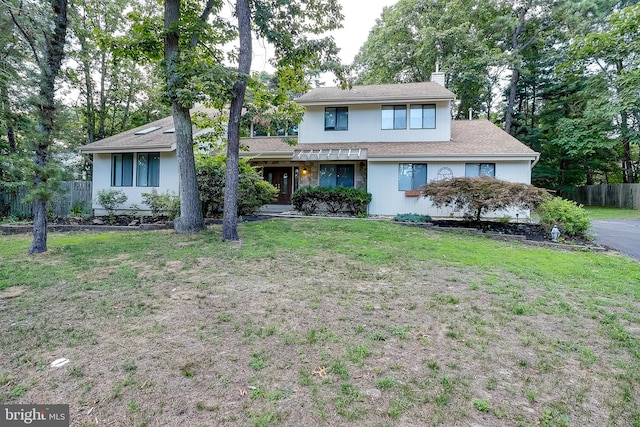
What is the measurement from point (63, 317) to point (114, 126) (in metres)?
22.0

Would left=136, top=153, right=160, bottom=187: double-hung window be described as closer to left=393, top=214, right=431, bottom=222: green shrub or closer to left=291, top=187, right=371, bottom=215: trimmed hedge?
left=291, top=187, right=371, bottom=215: trimmed hedge

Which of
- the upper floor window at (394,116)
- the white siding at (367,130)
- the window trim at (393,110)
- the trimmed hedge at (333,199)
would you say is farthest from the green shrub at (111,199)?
the upper floor window at (394,116)

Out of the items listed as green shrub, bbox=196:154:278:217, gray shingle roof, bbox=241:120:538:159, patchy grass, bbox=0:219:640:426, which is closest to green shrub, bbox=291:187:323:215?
gray shingle roof, bbox=241:120:538:159

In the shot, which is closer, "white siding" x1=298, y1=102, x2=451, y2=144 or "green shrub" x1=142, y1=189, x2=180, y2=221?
"green shrub" x1=142, y1=189, x2=180, y2=221

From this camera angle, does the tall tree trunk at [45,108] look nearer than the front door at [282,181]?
Yes

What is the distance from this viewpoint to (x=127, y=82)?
19.7m

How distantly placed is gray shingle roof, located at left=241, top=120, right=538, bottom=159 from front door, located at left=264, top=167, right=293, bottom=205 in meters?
1.42

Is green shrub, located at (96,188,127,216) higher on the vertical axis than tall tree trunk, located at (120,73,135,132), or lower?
lower

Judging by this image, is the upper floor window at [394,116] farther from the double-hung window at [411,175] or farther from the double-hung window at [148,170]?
the double-hung window at [148,170]

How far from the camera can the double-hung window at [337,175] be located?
14.3 metres

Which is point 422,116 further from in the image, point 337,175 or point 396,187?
point 337,175

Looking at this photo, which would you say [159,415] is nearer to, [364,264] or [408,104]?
[364,264]

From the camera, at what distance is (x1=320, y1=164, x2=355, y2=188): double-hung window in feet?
46.9

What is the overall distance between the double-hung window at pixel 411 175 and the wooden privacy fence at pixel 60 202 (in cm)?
1316
